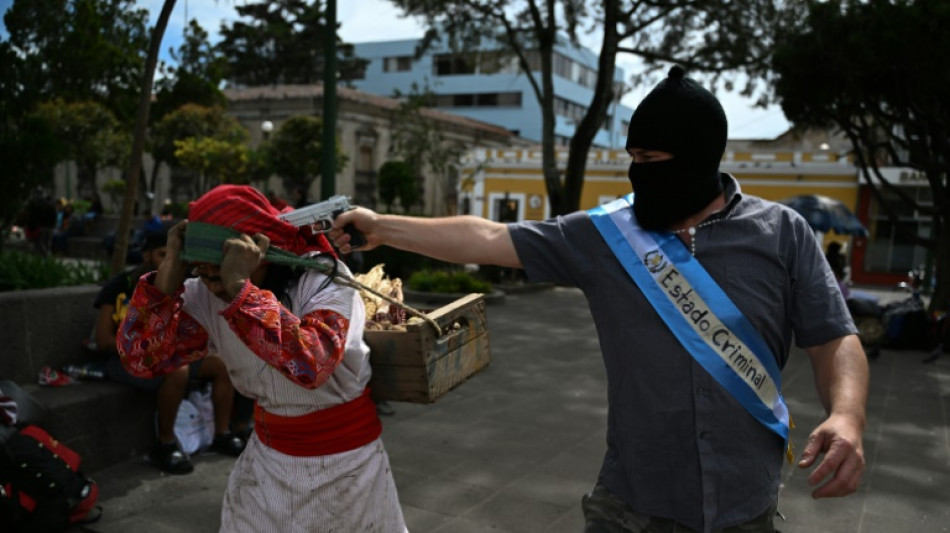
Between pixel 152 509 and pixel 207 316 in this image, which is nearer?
pixel 207 316

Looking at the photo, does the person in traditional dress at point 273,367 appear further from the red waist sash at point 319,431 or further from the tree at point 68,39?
the tree at point 68,39

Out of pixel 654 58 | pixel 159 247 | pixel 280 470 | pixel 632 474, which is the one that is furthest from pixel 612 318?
pixel 654 58

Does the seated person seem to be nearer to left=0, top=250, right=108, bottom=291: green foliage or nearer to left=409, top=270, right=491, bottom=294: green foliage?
left=0, top=250, right=108, bottom=291: green foliage

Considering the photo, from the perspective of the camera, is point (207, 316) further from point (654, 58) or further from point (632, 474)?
point (654, 58)

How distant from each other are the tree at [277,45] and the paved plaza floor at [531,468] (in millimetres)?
51099

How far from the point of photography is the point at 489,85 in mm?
60625

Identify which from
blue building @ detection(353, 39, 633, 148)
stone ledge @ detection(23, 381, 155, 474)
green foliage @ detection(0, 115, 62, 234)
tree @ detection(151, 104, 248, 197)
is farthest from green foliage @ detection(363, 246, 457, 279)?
blue building @ detection(353, 39, 633, 148)

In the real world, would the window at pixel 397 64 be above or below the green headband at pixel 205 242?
above

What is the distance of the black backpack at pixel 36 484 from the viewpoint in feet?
12.0

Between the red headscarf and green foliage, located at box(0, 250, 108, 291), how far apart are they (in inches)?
168

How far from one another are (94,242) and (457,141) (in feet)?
82.3

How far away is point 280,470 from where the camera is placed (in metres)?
2.41

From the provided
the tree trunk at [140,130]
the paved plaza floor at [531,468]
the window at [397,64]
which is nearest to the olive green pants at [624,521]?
the paved plaza floor at [531,468]

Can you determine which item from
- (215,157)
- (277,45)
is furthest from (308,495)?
(277,45)
